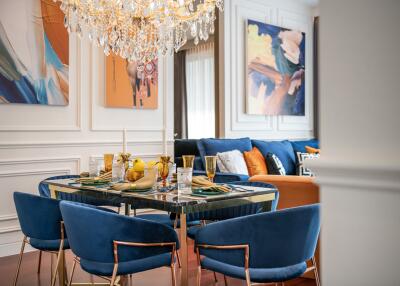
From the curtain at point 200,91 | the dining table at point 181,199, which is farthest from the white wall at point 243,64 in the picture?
the dining table at point 181,199

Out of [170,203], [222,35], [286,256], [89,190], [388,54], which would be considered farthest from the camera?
[222,35]

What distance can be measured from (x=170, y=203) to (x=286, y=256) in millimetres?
526

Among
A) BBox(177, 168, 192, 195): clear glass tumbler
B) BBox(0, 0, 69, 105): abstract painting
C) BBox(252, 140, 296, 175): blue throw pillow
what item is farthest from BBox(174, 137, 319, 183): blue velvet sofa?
BBox(177, 168, 192, 195): clear glass tumbler

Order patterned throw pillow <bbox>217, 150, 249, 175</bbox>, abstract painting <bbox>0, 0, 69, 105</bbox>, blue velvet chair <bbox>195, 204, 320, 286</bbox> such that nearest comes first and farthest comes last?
blue velvet chair <bbox>195, 204, 320, 286</bbox> → abstract painting <bbox>0, 0, 69, 105</bbox> → patterned throw pillow <bbox>217, 150, 249, 175</bbox>

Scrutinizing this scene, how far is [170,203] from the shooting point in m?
1.88

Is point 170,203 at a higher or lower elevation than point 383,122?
lower

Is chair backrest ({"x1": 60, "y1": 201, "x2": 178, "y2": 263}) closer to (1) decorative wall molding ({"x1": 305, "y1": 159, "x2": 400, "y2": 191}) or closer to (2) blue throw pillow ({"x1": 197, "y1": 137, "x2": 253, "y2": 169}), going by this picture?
(1) decorative wall molding ({"x1": 305, "y1": 159, "x2": 400, "y2": 191})

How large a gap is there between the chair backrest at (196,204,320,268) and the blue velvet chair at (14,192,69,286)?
3.06ft

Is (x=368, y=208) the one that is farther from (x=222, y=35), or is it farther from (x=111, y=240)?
(x=222, y=35)

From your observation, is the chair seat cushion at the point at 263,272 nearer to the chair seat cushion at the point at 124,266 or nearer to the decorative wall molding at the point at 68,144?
the chair seat cushion at the point at 124,266

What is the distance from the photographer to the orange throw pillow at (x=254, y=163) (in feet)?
15.9

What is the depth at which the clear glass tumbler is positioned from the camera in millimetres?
2225

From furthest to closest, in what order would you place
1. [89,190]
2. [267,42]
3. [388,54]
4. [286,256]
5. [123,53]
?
[267,42] → [123,53] → [89,190] → [286,256] → [388,54]

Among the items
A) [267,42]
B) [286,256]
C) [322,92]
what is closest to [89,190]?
[286,256]
